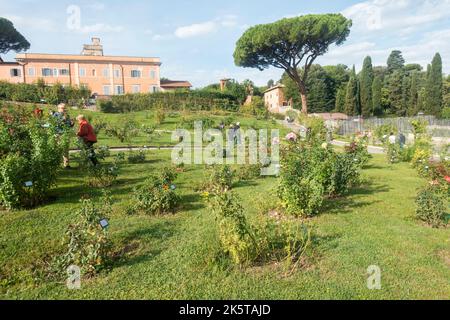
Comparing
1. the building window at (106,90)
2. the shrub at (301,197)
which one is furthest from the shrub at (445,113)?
the building window at (106,90)

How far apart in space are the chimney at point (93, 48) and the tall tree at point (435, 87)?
4147 centimetres

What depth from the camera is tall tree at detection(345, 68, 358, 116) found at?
147ft

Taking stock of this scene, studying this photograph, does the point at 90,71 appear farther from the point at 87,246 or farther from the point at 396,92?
the point at 87,246

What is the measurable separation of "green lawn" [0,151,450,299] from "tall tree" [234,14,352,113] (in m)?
26.8

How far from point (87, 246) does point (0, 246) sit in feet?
4.36

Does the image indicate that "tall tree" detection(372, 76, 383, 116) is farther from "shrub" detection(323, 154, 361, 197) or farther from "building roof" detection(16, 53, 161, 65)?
"shrub" detection(323, 154, 361, 197)

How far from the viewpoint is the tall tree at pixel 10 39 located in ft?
138

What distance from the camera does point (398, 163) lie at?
11.7m

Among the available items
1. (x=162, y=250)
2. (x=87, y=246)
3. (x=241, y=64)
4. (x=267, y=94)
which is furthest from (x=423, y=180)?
(x=267, y=94)

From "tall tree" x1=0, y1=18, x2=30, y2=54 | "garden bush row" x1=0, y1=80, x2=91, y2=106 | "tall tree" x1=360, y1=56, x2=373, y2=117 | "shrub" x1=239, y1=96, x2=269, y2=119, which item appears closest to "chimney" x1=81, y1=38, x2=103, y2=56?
"tall tree" x1=0, y1=18, x2=30, y2=54

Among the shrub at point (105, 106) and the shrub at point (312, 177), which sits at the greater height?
the shrub at point (105, 106)

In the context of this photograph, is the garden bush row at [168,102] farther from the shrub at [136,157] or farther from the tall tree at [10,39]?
the tall tree at [10,39]

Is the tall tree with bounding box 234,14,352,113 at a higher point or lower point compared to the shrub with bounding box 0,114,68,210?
higher

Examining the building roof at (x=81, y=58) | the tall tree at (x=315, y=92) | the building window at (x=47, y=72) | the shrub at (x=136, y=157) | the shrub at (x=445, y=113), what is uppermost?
the building roof at (x=81, y=58)
